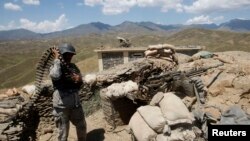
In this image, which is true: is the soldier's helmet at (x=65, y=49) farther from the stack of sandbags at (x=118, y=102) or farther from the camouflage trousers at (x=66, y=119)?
the stack of sandbags at (x=118, y=102)

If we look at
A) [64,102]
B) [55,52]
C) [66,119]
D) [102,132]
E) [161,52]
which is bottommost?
[102,132]

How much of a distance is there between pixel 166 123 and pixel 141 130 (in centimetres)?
55

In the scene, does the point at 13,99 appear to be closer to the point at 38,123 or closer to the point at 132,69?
the point at 38,123

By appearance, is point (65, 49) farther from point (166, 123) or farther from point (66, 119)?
point (166, 123)

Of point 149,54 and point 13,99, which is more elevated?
point 149,54

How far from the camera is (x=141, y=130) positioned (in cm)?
689

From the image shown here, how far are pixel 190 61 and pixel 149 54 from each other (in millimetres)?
2931

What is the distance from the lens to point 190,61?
13828 mm

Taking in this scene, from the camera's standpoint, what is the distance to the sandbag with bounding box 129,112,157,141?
21.9 feet

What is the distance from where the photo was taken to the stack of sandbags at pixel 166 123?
6.62 meters

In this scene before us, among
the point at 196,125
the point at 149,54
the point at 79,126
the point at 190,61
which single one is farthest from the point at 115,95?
the point at 190,61

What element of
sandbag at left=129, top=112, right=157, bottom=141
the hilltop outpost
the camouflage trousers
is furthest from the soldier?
the hilltop outpost

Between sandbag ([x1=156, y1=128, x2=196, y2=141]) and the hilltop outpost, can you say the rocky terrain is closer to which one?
sandbag ([x1=156, y1=128, x2=196, y2=141])

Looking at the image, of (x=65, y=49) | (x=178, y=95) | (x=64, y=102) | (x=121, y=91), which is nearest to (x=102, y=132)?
(x=121, y=91)
